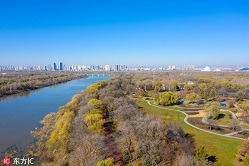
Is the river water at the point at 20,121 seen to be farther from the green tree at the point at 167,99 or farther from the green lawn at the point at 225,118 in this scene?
the green lawn at the point at 225,118

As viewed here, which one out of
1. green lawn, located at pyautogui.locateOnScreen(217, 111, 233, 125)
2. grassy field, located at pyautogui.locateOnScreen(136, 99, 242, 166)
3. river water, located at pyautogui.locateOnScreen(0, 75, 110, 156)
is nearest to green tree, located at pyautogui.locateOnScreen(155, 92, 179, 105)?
green lawn, located at pyautogui.locateOnScreen(217, 111, 233, 125)

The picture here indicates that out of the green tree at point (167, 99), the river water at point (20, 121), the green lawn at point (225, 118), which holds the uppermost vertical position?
the green tree at point (167, 99)

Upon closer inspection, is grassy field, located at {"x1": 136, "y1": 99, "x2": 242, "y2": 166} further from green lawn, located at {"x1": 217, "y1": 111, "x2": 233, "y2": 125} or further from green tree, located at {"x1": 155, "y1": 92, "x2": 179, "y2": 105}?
green tree, located at {"x1": 155, "y1": 92, "x2": 179, "y2": 105}

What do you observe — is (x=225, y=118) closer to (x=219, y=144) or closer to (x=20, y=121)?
(x=219, y=144)

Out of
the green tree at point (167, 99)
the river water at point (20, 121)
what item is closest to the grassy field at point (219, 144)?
the green tree at point (167, 99)

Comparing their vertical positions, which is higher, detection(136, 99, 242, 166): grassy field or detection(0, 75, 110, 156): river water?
detection(0, 75, 110, 156): river water

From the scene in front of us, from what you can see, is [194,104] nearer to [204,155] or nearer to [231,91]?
[231,91]

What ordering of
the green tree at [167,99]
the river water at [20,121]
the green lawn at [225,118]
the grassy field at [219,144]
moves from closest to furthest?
the grassy field at [219,144], the river water at [20,121], the green lawn at [225,118], the green tree at [167,99]

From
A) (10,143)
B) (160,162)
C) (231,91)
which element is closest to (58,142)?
(10,143)

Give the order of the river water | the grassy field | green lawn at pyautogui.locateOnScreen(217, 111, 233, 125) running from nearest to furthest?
1. the grassy field
2. the river water
3. green lawn at pyautogui.locateOnScreen(217, 111, 233, 125)

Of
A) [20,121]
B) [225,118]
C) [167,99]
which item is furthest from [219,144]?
[20,121]

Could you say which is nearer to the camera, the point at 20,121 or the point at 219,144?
the point at 219,144
